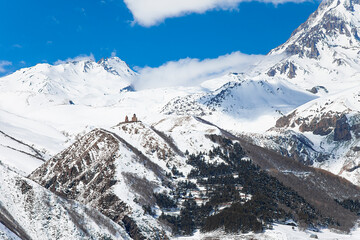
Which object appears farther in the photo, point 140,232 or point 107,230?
point 140,232

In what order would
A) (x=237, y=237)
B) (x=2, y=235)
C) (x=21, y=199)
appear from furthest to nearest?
(x=237, y=237)
(x=21, y=199)
(x=2, y=235)

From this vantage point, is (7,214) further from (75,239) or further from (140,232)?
(140,232)

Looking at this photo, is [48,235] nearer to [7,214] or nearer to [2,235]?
[7,214]

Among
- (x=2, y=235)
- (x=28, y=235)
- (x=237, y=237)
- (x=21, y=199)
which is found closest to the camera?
(x=2, y=235)

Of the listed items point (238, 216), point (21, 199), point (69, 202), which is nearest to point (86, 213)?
point (69, 202)

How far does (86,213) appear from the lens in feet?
584

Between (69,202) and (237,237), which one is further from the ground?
(69,202)

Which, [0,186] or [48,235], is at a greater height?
[0,186]

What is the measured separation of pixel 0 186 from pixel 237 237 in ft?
288

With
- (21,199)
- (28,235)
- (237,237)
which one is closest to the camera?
(28,235)

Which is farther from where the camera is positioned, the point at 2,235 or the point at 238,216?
the point at 238,216

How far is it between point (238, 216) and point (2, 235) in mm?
95545

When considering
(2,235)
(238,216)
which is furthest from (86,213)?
(238,216)

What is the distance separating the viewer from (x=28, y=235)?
525ft
